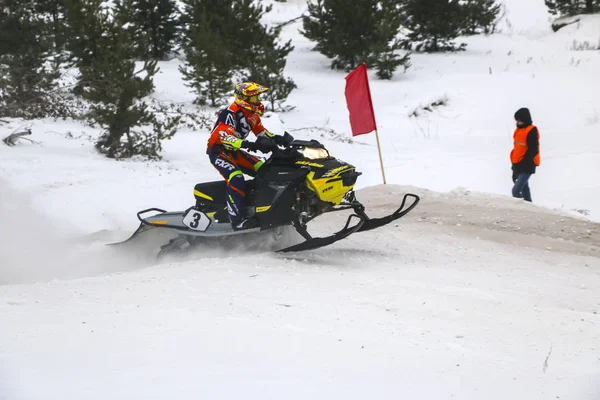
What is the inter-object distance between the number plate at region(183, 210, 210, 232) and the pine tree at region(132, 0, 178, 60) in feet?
55.6

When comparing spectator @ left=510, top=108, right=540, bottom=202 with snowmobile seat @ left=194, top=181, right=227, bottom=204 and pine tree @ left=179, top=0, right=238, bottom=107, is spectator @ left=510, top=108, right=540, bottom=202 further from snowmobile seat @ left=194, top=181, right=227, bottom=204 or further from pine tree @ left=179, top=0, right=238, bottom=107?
pine tree @ left=179, top=0, right=238, bottom=107

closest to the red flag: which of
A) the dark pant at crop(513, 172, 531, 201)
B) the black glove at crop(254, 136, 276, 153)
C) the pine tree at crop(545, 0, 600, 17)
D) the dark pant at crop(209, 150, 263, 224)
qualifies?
the dark pant at crop(513, 172, 531, 201)

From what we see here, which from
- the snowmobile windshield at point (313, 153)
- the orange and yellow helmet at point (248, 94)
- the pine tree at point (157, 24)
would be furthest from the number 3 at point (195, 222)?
the pine tree at point (157, 24)

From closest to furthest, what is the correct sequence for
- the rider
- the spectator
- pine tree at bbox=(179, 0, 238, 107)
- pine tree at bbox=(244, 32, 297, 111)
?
the rider < the spectator < pine tree at bbox=(179, 0, 238, 107) < pine tree at bbox=(244, 32, 297, 111)

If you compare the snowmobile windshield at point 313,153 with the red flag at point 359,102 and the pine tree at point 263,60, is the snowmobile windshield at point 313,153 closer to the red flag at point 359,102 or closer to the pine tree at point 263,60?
the red flag at point 359,102

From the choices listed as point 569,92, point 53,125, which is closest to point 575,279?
point 53,125

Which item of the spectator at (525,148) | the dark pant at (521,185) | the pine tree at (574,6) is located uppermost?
the pine tree at (574,6)

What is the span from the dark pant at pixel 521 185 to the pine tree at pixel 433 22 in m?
16.2

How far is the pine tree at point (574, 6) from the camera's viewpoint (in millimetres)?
28812

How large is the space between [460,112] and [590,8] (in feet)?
46.4

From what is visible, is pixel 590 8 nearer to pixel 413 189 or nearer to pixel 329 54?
pixel 329 54

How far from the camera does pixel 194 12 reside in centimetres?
2122

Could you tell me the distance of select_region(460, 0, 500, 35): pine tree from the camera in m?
25.1

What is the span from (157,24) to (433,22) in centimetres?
1119
